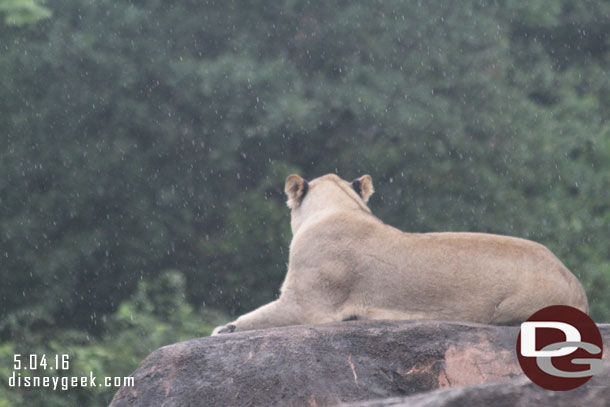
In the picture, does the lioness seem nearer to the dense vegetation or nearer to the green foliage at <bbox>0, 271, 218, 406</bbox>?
the green foliage at <bbox>0, 271, 218, 406</bbox>

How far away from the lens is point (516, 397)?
2.43 m

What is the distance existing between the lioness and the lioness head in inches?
14.1

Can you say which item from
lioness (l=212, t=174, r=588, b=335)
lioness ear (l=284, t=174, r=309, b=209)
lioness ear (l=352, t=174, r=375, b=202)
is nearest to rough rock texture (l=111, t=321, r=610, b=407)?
lioness (l=212, t=174, r=588, b=335)

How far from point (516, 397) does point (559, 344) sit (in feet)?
6.30

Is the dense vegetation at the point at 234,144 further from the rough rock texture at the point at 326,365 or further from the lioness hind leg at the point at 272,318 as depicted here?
the rough rock texture at the point at 326,365

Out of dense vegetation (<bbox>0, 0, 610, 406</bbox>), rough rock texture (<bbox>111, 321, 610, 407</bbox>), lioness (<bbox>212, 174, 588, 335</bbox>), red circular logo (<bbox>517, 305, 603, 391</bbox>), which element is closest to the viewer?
red circular logo (<bbox>517, 305, 603, 391</bbox>)

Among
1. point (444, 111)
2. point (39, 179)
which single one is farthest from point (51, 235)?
point (444, 111)

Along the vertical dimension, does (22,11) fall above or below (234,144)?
above

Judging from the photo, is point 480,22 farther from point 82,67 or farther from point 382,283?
point 382,283

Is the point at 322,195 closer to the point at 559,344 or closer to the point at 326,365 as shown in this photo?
the point at 326,365

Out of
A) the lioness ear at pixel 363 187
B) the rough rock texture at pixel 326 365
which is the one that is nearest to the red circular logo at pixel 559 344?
the rough rock texture at pixel 326 365

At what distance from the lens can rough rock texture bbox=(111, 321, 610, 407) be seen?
4430 millimetres

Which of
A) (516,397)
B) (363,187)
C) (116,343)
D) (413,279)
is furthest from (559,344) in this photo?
(116,343)

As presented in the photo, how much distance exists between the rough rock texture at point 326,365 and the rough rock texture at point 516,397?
188 centimetres
